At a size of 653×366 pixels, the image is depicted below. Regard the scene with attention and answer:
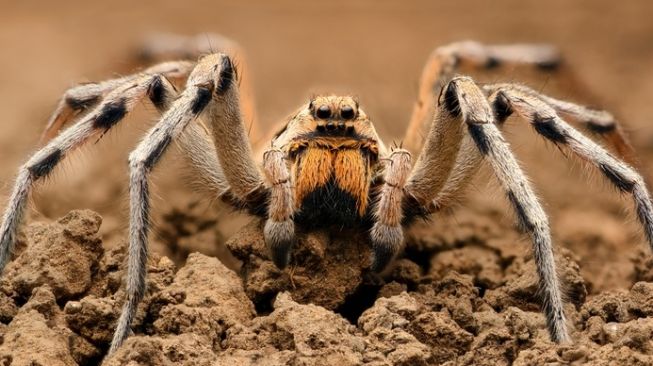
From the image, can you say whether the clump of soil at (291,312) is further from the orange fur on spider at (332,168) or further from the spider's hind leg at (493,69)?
the spider's hind leg at (493,69)

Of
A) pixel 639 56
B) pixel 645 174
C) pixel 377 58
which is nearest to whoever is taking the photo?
pixel 645 174

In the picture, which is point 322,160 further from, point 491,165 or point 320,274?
point 491,165

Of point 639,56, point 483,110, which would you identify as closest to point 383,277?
point 483,110

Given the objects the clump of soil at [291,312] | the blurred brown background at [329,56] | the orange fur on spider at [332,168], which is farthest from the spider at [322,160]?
the blurred brown background at [329,56]

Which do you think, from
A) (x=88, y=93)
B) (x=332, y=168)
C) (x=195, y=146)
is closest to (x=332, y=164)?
(x=332, y=168)

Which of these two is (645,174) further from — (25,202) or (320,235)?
(25,202)

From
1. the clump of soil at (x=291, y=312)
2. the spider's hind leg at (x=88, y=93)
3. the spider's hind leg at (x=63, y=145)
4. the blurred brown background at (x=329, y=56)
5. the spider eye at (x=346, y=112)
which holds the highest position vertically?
the blurred brown background at (x=329, y=56)
